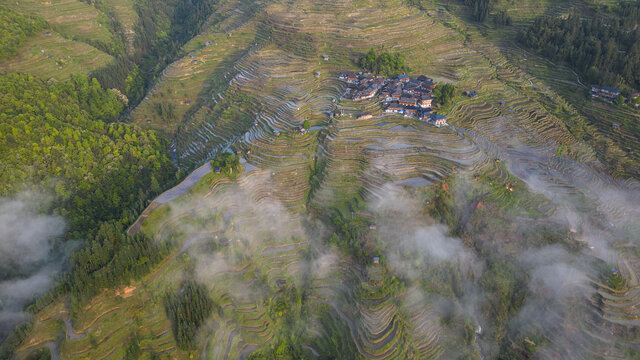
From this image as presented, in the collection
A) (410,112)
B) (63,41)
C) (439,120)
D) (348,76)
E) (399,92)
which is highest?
(63,41)

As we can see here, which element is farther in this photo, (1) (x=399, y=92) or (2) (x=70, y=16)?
(2) (x=70, y=16)

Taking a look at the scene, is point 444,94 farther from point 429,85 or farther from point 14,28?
point 14,28

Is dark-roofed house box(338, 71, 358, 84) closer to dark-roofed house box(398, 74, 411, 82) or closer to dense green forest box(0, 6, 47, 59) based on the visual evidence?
dark-roofed house box(398, 74, 411, 82)

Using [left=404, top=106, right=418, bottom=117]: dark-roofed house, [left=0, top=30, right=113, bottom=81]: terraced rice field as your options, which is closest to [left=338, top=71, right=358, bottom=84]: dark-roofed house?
[left=404, top=106, right=418, bottom=117]: dark-roofed house

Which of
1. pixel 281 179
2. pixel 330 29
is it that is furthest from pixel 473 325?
pixel 330 29

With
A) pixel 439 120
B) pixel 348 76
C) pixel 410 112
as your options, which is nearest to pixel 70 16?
pixel 348 76
